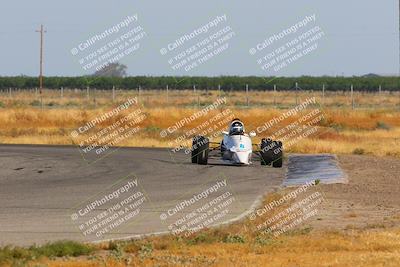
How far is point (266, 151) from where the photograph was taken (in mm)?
30875

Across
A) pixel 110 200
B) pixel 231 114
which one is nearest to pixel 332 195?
pixel 110 200

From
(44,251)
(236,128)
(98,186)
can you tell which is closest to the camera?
(44,251)

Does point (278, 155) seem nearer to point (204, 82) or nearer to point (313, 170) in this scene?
point (313, 170)

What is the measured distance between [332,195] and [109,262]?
33.2 ft

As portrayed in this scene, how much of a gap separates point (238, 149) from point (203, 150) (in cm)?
167

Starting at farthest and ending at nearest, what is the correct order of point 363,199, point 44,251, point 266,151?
point 266,151 → point 363,199 → point 44,251

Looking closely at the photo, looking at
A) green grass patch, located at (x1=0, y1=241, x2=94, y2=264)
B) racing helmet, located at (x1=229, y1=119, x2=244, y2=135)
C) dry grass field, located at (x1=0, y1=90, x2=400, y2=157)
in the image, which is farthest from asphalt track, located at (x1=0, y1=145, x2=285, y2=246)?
dry grass field, located at (x1=0, y1=90, x2=400, y2=157)

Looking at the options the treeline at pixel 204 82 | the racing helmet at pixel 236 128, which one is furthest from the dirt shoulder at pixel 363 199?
the treeline at pixel 204 82

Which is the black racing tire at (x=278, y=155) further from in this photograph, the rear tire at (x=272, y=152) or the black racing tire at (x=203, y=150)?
the black racing tire at (x=203, y=150)

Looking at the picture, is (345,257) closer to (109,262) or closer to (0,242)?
(109,262)

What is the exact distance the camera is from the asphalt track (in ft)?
56.2

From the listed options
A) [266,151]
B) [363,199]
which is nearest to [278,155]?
[266,151]
